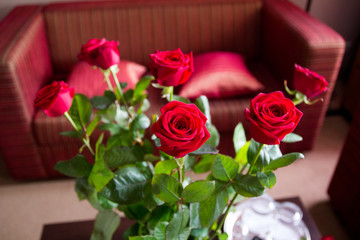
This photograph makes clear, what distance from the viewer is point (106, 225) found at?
25.7 inches

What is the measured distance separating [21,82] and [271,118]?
1260 mm

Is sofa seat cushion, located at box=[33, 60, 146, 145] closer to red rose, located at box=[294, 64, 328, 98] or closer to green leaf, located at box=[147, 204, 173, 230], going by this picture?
green leaf, located at box=[147, 204, 173, 230]

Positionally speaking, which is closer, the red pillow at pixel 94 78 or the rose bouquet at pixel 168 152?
the rose bouquet at pixel 168 152

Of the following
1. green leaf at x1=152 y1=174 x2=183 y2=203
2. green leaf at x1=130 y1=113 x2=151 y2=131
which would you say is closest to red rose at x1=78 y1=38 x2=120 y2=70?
green leaf at x1=130 y1=113 x2=151 y2=131

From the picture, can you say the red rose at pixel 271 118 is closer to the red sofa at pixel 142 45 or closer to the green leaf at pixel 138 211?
the green leaf at pixel 138 211

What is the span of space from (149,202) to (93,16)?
1.45 m

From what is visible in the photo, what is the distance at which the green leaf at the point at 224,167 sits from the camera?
0.54 m

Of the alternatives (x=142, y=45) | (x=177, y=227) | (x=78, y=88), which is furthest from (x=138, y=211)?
(x=142, y=45)

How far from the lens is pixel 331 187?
4.67 ft

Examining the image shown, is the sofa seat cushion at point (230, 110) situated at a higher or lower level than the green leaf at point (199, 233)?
lower

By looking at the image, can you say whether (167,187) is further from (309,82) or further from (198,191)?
(309,82)

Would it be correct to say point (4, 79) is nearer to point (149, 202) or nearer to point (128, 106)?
point (128, 106)

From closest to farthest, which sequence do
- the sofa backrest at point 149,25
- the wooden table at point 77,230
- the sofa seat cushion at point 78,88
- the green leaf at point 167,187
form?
the green leaf at point 167,187
the wooden table at point 77,230
the sofa seat cushion at point 78,88
the sofa backrest at point 149,25

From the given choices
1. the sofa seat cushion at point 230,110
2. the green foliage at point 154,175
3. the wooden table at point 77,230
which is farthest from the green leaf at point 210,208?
the sofa seat cushion at point 230,110
